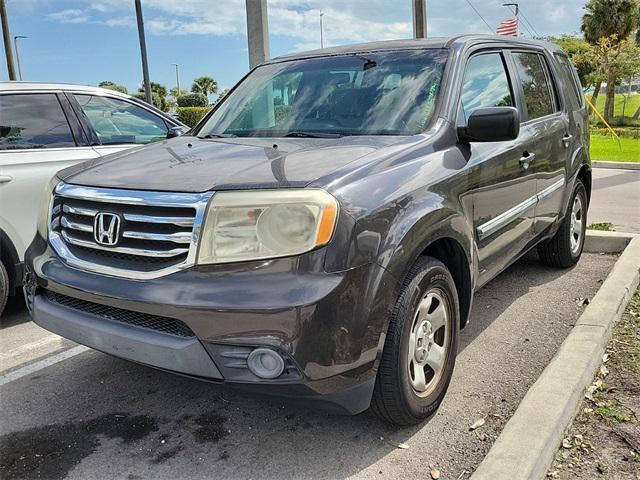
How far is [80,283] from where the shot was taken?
2604 mm

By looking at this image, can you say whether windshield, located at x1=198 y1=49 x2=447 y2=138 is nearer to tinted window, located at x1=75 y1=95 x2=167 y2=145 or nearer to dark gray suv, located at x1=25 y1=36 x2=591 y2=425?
dark gray suv, located at x1=25 y1=36 x2=591 y2=425

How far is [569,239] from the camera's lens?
5125 mm

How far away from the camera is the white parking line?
3.56 meters

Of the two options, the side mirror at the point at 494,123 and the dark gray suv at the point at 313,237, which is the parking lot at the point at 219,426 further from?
the side mirror at the point at 494,123

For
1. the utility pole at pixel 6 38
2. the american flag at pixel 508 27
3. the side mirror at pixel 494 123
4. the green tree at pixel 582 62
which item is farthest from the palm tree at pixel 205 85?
the side mirror at pixel 494 123

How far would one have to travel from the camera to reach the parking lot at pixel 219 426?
260cm

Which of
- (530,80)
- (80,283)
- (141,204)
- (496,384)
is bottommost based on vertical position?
(496,384)

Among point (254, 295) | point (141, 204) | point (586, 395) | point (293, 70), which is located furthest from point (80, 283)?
point (586, 395)

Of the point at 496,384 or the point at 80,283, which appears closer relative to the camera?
the point at 80,283

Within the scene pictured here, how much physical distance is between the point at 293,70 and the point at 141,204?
6.11 feet

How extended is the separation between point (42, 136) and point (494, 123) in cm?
353

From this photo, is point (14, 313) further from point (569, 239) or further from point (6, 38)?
point (6, 38)

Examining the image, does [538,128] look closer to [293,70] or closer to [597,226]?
[293,70]

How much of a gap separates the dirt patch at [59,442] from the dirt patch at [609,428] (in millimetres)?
1935
